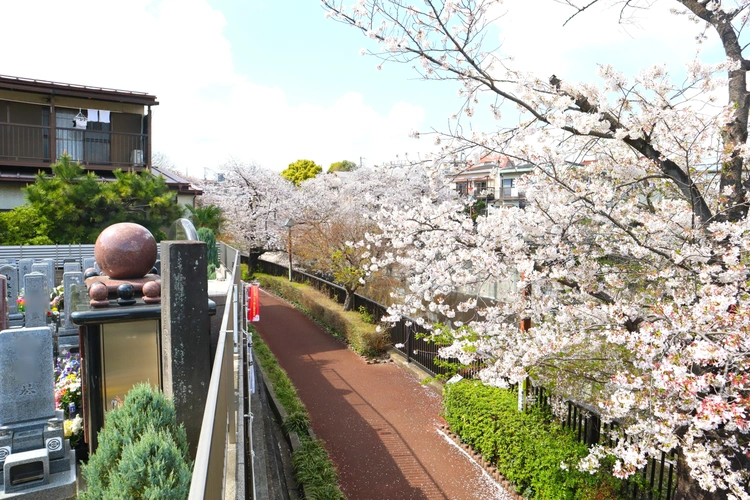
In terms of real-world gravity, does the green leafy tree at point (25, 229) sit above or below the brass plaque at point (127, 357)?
above

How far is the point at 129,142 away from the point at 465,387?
16.7 meters

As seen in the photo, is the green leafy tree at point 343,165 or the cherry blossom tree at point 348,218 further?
the green leafy tree at point 343,165

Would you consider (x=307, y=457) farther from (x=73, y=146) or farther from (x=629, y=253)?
(x=73, y=146)

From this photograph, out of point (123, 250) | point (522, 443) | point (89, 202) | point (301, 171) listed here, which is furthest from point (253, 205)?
point (522, 443)

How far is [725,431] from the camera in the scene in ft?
12.9

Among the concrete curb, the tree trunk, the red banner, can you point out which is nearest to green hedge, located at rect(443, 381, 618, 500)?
the concrete curb

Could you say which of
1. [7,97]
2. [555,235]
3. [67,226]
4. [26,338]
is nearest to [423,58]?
[555,235]

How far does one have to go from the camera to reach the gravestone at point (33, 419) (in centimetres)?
420

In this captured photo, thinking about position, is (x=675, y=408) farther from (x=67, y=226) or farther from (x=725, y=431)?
(x=67, y=226)

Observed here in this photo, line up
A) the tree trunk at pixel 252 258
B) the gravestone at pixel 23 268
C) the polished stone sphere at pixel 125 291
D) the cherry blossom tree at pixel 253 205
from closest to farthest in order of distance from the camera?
the polished stone sphere at pixel 125 291, the gravestone at pixel 23 268, the cherry blossom tree at pixel 253 205, the tree trunk at pixel 252 258

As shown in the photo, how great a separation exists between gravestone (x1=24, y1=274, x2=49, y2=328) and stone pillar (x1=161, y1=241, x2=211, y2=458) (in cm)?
583

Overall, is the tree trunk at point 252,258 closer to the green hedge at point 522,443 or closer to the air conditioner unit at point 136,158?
the air conditioner unit at point 136,158

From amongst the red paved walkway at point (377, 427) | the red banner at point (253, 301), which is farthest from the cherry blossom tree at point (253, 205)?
the red banner at point (253, 301)

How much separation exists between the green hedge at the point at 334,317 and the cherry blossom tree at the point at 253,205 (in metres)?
3.88
